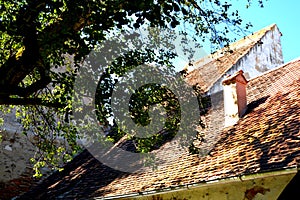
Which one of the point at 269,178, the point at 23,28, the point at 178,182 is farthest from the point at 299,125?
the point at 23,28

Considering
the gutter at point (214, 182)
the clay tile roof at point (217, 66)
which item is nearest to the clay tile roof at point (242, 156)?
the gutter at point (214, 182)

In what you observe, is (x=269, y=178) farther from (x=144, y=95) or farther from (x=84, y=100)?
(x=84, y=100)

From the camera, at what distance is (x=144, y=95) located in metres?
5.93

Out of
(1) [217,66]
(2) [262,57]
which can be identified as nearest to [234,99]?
(1) [217,66]

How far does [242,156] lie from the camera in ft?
21.1

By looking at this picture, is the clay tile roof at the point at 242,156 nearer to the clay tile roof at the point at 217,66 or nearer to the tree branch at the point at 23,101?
the clay tile roof at the point at 217,66

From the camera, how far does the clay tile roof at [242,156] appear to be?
5.93m

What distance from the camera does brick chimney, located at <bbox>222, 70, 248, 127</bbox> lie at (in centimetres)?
864

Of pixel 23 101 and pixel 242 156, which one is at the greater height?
pixel 23 101

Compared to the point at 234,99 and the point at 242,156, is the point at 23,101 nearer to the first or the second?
the point at 242,156

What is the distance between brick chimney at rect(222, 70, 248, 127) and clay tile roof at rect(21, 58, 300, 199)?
0.19 metres

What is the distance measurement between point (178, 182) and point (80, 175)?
4.26m

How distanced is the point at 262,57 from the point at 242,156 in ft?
24.8

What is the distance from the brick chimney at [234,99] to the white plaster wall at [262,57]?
6.76ft
